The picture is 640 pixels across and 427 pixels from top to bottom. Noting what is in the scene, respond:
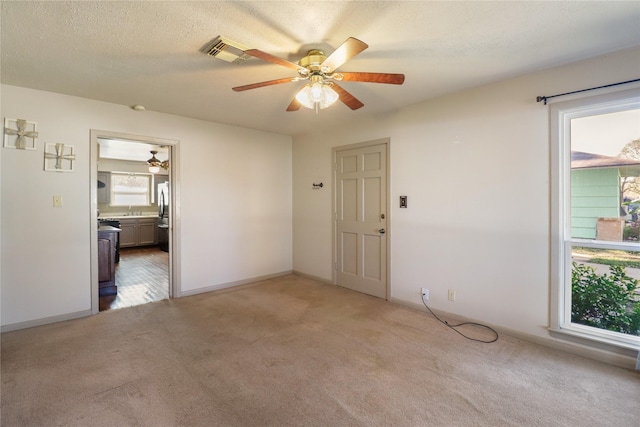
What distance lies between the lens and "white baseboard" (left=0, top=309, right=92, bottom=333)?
297 centimetres

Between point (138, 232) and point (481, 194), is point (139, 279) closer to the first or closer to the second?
point (138, 232)

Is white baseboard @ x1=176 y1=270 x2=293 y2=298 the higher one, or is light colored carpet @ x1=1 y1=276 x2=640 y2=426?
white baseboard @ x1=176 y1=270 x2=293 y2=298

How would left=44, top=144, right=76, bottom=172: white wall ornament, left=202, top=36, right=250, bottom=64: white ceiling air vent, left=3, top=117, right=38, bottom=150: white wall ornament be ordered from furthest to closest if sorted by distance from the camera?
left=44, top=144, right=76, bottom=172: white wall ornament, left=3, top=117, right=38, bottom=150: white wall ornament, left=202, top=36, right=250, bottom=64: white ceiling air vent

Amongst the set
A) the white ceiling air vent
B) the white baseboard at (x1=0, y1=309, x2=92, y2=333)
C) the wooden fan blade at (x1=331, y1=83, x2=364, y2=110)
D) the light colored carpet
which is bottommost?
the light colored carpet

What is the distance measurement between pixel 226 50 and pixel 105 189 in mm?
7634

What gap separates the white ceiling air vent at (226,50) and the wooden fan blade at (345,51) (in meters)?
0.68

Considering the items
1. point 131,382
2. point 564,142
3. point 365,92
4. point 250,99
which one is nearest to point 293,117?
point 250,99

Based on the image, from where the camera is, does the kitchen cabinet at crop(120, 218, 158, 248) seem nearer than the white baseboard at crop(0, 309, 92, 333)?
No

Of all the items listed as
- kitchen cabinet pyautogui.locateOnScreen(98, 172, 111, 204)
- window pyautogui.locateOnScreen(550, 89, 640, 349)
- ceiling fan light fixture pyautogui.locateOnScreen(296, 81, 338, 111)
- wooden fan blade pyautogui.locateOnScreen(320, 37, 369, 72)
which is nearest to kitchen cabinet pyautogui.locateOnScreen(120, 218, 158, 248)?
kitchen cabinet pyautogui.locateOnScreen(98, 172, 111, 204)

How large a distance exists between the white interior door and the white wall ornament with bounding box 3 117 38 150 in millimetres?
3607

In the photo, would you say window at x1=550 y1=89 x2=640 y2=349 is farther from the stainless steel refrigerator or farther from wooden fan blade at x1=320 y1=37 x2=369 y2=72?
the stainless steel refrigerator

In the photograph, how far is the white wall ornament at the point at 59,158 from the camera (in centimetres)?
314

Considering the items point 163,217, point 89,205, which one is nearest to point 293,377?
point 89,205

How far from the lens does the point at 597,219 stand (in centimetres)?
251
